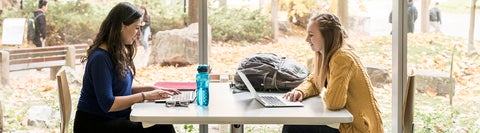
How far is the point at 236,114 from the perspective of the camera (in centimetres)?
241

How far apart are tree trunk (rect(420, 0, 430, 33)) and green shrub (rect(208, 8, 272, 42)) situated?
0.95 metres

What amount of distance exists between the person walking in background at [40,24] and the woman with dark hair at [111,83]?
1077 mm

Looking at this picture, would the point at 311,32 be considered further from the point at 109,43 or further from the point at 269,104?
the point at 109,43

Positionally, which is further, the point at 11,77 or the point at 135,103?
the point at 11,77

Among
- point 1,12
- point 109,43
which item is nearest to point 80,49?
point 1,12

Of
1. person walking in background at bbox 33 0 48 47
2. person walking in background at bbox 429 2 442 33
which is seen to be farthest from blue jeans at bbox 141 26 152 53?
person walking in background at bbox 429 2 442 33

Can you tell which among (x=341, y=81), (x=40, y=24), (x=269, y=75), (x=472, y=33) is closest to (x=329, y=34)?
(x=341, y=81)

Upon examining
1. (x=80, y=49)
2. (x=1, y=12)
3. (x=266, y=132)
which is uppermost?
(x=1, y=12)

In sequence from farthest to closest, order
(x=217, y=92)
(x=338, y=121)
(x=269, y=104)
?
1. (x=217, y=92)
2. (x=269, y=104)
3. (x=338, y=121)

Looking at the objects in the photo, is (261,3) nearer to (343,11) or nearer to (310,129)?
(343,11)

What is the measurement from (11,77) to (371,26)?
2.34 meters

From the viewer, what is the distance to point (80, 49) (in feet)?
12.4

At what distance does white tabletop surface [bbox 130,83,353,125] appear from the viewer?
2336 millimetres

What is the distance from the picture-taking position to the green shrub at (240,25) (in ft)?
12.3
